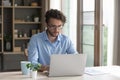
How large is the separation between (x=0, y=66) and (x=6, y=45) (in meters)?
0.59

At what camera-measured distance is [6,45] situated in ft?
21.3

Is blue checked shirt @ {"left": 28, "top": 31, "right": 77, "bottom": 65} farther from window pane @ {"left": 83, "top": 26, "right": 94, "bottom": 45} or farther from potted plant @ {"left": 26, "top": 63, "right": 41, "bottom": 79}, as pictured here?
window pane @ {"left": 83, "top": 26, "right": 94, "bottom": 45}

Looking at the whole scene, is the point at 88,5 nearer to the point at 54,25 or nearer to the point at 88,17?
the point at 88,17

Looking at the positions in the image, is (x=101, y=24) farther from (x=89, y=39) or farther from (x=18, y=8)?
(x=18, y=8)

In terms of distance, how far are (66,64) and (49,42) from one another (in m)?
0.56

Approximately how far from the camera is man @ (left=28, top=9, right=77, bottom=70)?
2.79 meters

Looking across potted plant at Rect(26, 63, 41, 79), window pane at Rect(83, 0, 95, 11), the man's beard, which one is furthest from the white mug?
window pane at Rect(83, 0, 95, 11)

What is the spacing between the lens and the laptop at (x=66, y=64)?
7.75 ft

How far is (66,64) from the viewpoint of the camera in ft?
7.89

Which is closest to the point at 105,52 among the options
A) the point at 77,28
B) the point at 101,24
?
the point at 101,24

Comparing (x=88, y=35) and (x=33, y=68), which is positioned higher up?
(x=88, y=35)

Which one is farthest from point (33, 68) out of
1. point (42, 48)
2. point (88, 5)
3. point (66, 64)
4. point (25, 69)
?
point (88, 5)

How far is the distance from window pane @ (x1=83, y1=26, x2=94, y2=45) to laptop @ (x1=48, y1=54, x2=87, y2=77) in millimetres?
1972

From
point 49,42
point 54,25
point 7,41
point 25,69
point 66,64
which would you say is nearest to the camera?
point 66,64
